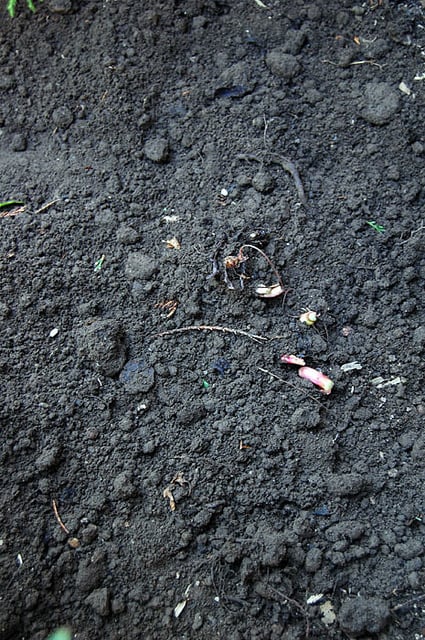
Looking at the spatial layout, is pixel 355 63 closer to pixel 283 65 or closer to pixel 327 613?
pixel 283 65

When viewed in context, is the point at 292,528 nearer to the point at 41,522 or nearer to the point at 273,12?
the point at 41,522

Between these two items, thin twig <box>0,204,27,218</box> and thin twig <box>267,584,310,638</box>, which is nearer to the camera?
thin twig <box>267,584,310,638</box>

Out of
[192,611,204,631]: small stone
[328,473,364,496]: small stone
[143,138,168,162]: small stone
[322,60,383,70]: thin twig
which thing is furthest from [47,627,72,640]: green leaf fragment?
[322,60,383,70]: thin twig

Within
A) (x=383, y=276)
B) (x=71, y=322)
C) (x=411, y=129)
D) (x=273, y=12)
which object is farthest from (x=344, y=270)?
(x=273, y=12)

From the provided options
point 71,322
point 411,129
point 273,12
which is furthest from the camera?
point 273,12

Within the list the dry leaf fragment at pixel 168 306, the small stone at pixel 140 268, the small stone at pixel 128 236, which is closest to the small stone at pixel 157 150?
the small stone at pixel 128 236

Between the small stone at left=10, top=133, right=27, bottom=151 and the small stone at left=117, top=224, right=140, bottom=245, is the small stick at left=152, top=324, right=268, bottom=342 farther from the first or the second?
the small stone at left=10, top=133, right=27, bottom=151
